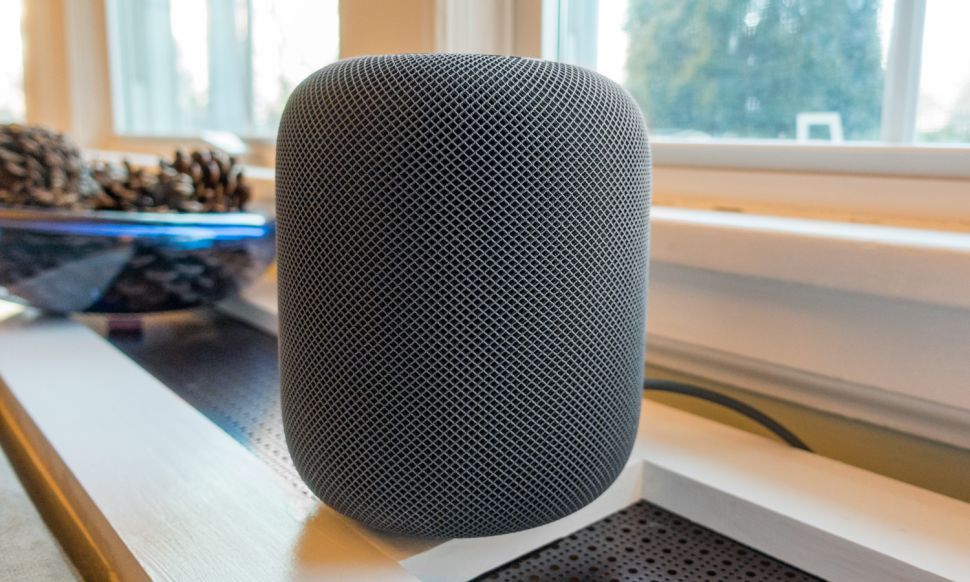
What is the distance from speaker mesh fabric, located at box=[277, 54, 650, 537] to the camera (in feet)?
0.98

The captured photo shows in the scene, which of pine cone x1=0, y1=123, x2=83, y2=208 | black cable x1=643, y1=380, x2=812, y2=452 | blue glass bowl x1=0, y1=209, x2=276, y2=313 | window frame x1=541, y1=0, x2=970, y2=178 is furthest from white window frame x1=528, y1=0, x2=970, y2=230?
pine cone x1=0, y1=123, x2=83, y2=208

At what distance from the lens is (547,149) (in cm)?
30

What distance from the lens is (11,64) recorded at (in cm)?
223

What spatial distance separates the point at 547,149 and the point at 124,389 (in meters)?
0.38

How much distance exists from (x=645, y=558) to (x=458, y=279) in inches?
6.8

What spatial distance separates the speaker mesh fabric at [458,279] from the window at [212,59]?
2.30 feet

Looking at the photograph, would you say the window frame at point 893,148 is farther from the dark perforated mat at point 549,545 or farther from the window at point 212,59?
the window at point 212,59

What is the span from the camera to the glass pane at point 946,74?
479mm

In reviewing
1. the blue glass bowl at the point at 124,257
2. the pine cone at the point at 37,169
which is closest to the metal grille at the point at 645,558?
the blue glass bowl at the point at 124,257

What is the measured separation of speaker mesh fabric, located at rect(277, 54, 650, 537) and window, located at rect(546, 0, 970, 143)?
268 millimetres

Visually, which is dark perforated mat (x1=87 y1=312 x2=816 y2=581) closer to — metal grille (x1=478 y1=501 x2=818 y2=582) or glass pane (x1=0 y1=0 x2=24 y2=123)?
metal grille (x1=478 y1=501 x2=818 y2=582)

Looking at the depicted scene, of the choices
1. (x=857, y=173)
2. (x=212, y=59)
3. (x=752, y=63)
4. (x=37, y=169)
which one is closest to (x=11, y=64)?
(x=212, y=59)

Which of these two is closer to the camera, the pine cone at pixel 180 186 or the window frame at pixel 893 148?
the window frame at pixel 893 148

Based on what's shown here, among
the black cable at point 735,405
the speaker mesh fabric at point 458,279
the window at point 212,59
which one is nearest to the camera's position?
the speaker mesh fabric at point 458,279
